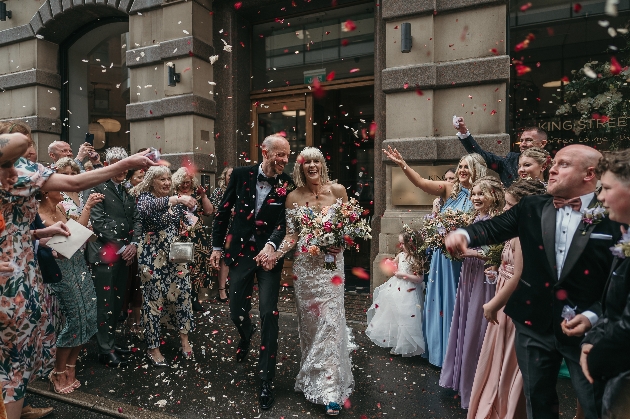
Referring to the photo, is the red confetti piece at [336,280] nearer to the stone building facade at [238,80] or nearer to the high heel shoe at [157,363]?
the high heel shoe at [157,363]

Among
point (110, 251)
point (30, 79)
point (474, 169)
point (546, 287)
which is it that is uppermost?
point (30, 79)

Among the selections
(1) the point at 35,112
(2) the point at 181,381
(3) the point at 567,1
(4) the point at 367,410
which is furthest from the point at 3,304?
(1) the point at 35,112

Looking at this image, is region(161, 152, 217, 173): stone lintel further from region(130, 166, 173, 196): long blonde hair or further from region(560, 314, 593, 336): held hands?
region(560, 314, 593, 336): held hands

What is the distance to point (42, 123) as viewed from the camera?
1064 cm

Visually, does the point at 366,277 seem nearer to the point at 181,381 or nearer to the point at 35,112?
the point at 181,381

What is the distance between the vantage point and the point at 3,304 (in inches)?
119

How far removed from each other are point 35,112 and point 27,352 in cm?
926

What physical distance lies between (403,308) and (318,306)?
1441mm

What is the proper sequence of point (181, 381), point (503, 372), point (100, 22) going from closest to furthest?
point (503, 372) < point (181, 381) < point (100, 22)

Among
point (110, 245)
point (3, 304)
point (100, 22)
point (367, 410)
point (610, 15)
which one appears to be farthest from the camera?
point (100, 22)

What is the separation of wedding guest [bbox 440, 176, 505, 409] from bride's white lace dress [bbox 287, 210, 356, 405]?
96 centimetres

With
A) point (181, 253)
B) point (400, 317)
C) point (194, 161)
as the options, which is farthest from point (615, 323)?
point (194, 161)

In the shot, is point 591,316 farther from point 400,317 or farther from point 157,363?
point 157,363

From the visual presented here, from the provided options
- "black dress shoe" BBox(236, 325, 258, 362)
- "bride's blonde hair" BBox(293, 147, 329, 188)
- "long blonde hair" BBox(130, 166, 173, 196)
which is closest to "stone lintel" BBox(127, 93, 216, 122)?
"long blonde hair" BBox(130, 166, 173, 196)
